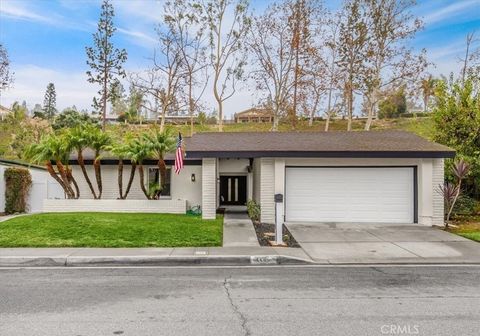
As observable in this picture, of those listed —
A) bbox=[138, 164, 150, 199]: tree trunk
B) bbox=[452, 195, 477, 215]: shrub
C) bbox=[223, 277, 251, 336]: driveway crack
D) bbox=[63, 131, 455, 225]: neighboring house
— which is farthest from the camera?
bbox=[138, 164, 150, 199]: tree trunk

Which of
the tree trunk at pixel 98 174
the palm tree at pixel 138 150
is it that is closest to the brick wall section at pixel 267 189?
the palm tree at pixel 138 150

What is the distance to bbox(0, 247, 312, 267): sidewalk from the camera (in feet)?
29.4

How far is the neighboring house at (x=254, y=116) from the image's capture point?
34778 mm

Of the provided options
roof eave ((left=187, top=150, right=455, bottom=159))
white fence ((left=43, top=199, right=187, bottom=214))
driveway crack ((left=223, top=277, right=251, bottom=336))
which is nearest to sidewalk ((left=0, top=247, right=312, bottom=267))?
driveway crack ((left=223, top=277, right=251, bottom=336))

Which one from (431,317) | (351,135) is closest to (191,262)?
(431,317)

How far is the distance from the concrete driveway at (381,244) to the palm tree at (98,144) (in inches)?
344

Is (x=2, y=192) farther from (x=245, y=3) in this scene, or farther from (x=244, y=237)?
(x=245, y=3)

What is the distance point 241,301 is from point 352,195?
1003 centimetres

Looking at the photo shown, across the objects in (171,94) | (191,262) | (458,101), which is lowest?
(191,262)

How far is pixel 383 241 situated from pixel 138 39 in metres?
28.3

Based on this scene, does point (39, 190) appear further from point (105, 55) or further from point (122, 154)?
point (105, 55)

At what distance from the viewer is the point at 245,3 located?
31.2 meters

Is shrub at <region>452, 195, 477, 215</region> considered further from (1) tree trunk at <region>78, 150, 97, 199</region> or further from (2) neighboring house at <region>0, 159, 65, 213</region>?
(2) neighboring house at <region>0, 159, 65, 213</region>

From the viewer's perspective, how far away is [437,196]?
571 inches
